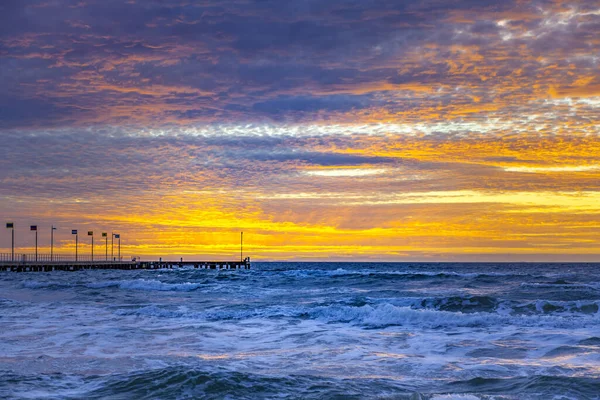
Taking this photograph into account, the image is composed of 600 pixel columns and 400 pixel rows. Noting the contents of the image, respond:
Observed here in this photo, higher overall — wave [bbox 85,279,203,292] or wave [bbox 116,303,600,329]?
wave [bbox 116,303,600,329]

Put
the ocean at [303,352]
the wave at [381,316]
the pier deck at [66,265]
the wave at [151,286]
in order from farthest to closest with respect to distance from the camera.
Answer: the pier deck at [66,265]
the wave at [151,286]
the wave at [381,316]
the ocean at [303,352]

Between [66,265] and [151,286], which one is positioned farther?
[66,265]

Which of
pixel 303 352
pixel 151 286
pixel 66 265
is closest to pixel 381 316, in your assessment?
pixel 303 352

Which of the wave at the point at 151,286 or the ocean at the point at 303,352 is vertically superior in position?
the ocean at the point at 303,352

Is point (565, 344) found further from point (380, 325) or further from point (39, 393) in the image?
point (39, 393)

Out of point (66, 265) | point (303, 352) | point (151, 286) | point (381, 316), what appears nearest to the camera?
point (303, 352)

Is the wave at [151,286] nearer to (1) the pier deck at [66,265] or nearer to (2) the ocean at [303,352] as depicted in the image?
(2) the ocean at [303,352]

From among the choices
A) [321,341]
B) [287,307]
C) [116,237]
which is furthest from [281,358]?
[116,237]

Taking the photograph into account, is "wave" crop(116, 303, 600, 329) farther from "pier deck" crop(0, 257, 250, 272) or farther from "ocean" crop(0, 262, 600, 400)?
"pier deck" crop(0, 257, 250, 272)

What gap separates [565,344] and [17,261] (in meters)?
100

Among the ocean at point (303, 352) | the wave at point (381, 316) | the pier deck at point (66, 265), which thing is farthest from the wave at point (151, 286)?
the pier deck at point (66, 265)

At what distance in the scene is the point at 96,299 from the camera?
121ft

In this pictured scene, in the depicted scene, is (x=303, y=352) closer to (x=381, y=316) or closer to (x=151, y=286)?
(x=381, y=316)

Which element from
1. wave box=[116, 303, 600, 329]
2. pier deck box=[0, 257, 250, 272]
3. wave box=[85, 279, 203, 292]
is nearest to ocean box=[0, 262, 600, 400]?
wave box=[116, 303, 600, 329]
